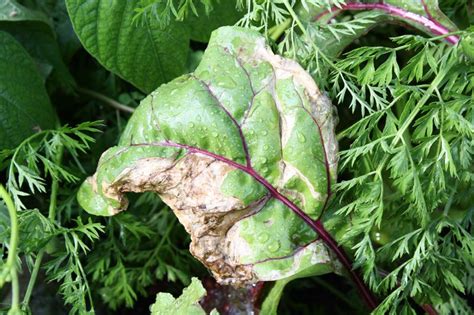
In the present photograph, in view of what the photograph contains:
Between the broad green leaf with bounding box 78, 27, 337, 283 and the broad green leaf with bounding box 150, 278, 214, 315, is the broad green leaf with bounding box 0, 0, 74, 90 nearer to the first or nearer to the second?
the broad green leaf with bounding box 78, 27, 337, 283

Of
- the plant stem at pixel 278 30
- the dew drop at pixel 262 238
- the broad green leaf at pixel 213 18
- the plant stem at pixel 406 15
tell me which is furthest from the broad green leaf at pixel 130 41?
the dew drop at pixel 262 238

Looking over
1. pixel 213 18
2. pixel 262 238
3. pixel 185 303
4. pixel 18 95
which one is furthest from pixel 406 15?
pixel 18 95

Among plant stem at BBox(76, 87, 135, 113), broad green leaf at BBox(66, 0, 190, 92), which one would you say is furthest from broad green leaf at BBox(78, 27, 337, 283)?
plant stem at BBox(76, 87, 135, 113)

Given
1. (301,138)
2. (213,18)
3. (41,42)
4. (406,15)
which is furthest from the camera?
(41,42)

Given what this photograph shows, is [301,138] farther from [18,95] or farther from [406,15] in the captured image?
[18,95]

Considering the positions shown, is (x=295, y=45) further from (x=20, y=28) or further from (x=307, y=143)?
(x=20, y=28)

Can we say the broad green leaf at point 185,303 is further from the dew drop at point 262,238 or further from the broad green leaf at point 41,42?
the broad green leaf at point 41,42
